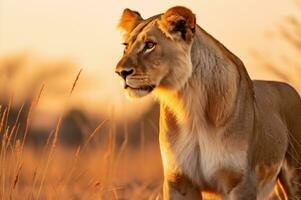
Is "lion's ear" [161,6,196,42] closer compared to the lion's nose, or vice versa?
the lion's nose

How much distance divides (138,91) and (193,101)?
1.14ft

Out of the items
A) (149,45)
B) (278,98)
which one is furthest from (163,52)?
(278,98)

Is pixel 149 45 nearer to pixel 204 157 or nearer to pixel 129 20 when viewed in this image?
pixel 129 20

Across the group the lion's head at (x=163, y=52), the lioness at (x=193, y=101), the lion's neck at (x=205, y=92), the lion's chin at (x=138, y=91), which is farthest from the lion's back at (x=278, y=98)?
the lion's chin at (x=138, y=91)

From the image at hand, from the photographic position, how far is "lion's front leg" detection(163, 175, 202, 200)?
4496 mm

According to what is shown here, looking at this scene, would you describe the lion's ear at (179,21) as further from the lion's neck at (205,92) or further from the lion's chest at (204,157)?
the lion's chest at (204,157)

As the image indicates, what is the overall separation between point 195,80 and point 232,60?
0.36 metres

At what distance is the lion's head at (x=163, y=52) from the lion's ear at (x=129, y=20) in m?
0.19

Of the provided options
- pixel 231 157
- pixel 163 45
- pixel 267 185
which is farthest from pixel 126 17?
pixel 267 185

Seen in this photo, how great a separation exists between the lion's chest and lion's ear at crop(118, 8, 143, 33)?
1.90 ft

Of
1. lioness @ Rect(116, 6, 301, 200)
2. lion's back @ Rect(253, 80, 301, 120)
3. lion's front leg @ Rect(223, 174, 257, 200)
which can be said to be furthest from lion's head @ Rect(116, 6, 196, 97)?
lion's back @ Rect(253, 80, 301, 120)

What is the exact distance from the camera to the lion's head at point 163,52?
419 centimetres

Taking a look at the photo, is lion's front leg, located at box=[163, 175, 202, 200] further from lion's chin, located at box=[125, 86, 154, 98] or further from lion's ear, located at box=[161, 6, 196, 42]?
lion's ear, located at box=[161, 6, 196, 42]

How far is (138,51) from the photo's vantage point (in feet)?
13.9
